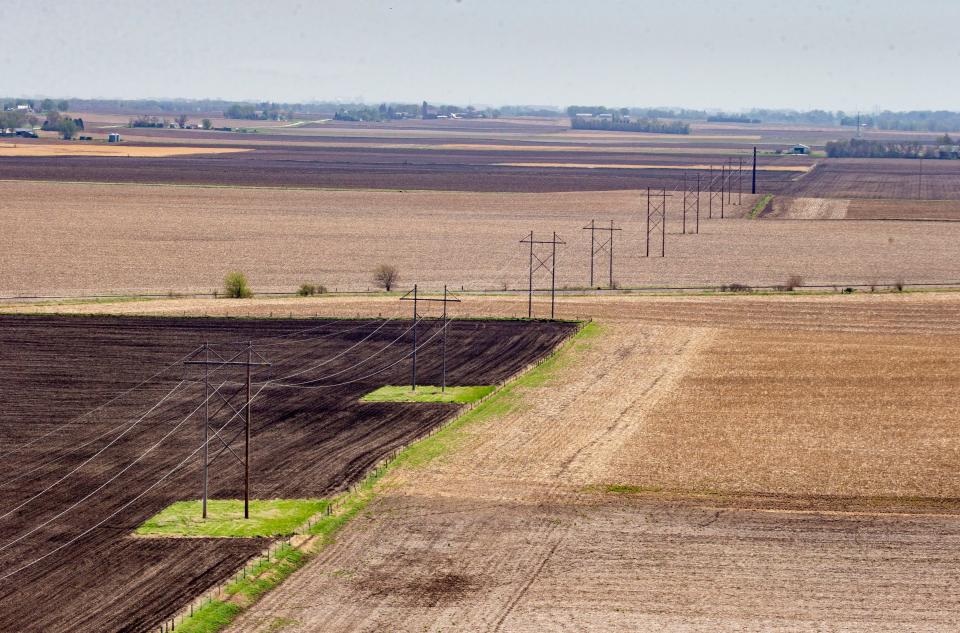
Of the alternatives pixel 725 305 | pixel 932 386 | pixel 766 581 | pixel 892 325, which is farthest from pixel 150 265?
pixel 766 581

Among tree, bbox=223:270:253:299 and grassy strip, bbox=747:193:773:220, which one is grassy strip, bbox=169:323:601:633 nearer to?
tree, bbox=223:270:253:299

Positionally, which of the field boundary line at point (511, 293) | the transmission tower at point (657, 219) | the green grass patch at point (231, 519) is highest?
the transmission tower at point (657, 219)

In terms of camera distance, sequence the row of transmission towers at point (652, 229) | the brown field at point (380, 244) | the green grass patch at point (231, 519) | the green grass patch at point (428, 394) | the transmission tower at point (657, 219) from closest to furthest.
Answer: the green grass patch at point (231, 519)
the green grass patch at point (428, 394)
the row of transmission towers at point (652, 229)
the brown field at point (380, 244)
the transmission tower at point (657, 219)

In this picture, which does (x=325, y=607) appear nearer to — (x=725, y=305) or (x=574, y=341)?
(x=574, y=341)

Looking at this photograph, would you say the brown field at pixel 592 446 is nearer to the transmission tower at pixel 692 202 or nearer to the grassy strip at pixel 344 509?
the grassy strip at pixel 344 509

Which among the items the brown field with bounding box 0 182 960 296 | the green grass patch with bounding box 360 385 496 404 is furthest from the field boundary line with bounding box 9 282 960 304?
the green grass patch with bounding box 360 385 496 404

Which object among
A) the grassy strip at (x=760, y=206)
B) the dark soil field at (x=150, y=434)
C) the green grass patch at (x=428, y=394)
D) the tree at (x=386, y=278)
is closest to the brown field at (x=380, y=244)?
the tree at (x=386, y=278)
